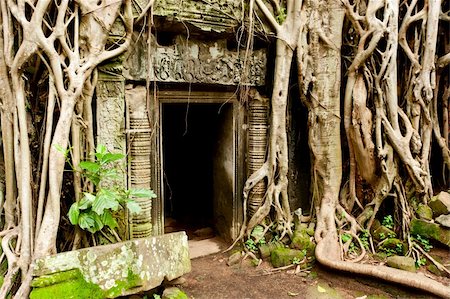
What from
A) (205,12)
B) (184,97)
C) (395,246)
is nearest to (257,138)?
(184,97)

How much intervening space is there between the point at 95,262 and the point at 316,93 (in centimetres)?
280

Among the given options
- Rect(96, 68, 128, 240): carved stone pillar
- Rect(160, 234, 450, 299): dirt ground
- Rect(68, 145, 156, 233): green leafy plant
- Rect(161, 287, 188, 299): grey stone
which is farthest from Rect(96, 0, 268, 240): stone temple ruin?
Rect(161, 287, 188, 299): grey stone

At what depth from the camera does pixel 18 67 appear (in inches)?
114

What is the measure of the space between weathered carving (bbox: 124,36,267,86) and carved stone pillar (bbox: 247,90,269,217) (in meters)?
0.23

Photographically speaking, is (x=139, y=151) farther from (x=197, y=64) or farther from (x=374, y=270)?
A: (x=374, y=270)

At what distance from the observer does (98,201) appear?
283 cm

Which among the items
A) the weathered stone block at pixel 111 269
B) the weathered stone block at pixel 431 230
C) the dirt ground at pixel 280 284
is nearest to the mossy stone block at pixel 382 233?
the weathered stone block at pixel 431 230

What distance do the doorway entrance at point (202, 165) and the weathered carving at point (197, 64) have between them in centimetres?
23

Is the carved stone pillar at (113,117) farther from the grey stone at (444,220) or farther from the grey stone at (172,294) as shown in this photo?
the grey stone at (444,220)

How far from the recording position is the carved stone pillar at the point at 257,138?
4.12 metres

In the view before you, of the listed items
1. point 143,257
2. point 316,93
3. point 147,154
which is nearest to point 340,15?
point 316,93

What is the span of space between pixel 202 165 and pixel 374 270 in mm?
3770

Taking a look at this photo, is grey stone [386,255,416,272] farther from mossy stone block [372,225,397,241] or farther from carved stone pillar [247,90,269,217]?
carved stone pillar [247,90,269,217]

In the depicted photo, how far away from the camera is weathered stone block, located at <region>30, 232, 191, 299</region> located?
2.44 metres
